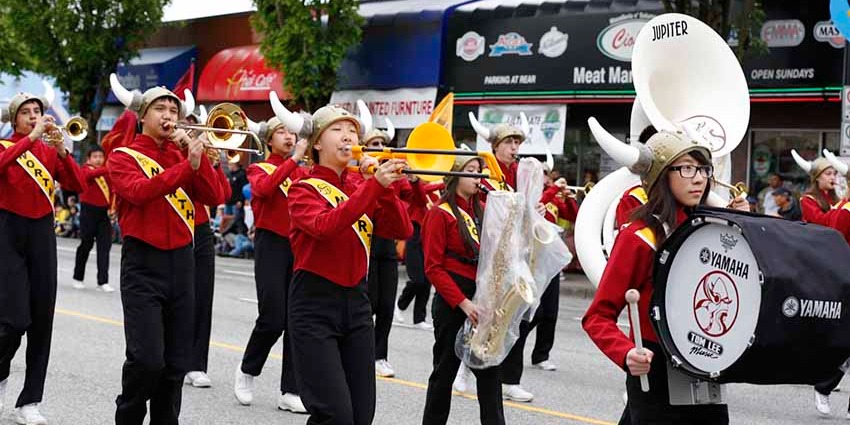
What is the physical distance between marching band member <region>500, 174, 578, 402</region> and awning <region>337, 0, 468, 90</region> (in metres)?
13.1

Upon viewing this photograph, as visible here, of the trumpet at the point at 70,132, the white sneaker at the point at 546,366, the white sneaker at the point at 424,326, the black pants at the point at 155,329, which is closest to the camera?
the black pants at the point at 155,329

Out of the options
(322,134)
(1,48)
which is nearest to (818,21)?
(322,134)

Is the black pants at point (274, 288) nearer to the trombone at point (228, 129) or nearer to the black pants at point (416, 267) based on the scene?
the trombone at point (228, 129)

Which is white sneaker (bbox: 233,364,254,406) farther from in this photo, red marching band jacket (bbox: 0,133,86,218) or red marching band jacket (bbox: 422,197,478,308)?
red marching band jacket (bbox: 422,197,478,308)

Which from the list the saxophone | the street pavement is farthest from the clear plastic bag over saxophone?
the street pavement

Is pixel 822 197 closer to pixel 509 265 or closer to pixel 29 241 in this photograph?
pixel 509 265

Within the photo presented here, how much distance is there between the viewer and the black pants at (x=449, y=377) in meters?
6.80

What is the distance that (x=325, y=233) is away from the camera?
573cm

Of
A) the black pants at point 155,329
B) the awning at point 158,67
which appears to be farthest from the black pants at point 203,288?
the awning at point 158,67

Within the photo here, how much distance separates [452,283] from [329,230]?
157cm

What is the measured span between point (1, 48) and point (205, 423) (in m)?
28.1

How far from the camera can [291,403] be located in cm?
859

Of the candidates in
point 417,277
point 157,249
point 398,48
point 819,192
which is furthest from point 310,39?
point 157,249

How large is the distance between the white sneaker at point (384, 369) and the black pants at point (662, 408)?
5536 millimetres
